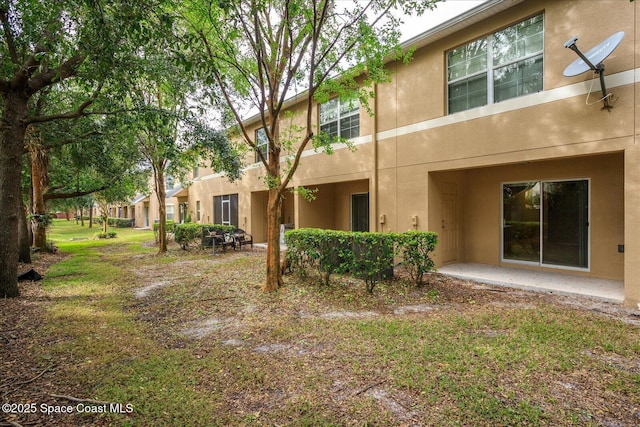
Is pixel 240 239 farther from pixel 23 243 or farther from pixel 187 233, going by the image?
pixel 23 243

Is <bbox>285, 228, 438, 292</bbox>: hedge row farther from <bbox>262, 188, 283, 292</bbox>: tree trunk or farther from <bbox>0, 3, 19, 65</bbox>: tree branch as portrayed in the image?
<bbox>0, 3, 19, 65</bbox>: tree branch

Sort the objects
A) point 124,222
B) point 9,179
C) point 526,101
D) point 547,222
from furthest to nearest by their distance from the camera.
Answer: point 124,222 < point 547,222 < point 526,101 < point 9,179

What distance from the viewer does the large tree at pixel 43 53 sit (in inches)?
172

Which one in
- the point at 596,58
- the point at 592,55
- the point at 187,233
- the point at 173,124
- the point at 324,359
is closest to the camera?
the point at 324,359

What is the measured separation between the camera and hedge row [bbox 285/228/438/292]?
6.39m

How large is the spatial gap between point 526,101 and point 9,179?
10.6m

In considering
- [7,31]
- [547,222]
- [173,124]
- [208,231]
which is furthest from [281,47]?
[208,231]

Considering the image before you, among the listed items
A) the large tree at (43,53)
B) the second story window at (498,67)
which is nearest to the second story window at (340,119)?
the second story window at (498,67)

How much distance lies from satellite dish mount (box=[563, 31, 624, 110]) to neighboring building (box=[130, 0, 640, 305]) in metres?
0.28

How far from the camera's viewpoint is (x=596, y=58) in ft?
17.3

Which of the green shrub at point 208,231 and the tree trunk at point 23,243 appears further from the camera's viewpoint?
the green shrub at point 208,231

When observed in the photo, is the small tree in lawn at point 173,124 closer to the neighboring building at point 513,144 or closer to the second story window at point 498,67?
the neighboring building at point 513,144

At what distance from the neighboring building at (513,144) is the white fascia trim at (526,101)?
0.07 ft

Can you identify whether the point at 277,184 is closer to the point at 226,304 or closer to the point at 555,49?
the point at 226,304
